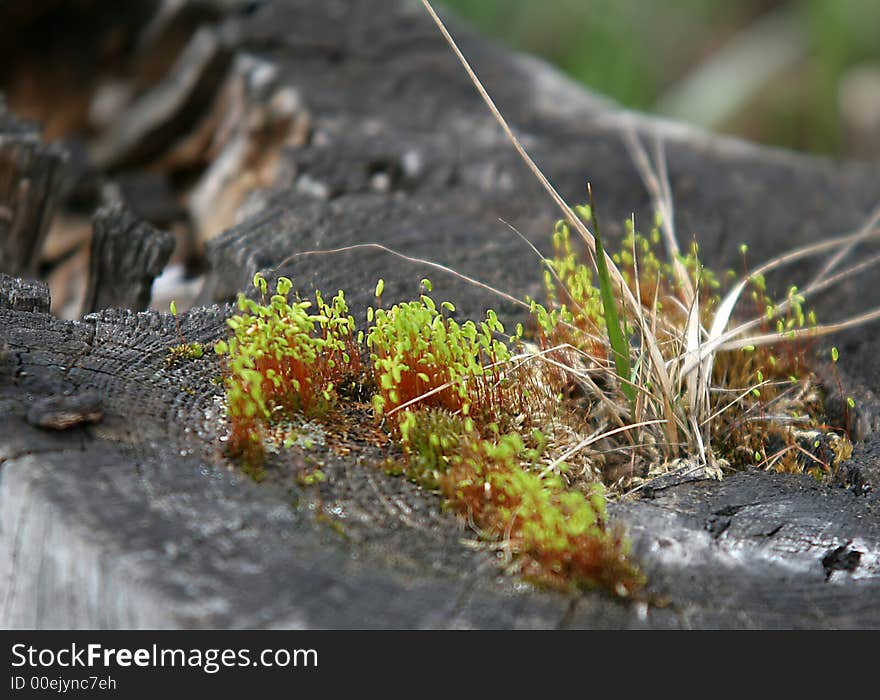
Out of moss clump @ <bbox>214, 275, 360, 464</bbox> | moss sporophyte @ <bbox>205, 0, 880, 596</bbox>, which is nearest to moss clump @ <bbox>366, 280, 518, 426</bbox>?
moss sporophyte @ <bbox>205, 0, 880, 596</bbox>

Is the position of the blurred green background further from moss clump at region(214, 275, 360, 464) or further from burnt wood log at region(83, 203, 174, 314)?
moss clump at region(214, 275, 360, 464)

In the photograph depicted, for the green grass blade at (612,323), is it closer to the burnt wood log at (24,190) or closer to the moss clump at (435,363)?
the moss clump at (435,363)

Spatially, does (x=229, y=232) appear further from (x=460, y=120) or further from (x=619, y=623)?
(x=619, y=623)

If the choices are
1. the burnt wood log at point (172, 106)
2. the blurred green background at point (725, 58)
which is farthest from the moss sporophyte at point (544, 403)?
the blurred green background at point (725, 58)

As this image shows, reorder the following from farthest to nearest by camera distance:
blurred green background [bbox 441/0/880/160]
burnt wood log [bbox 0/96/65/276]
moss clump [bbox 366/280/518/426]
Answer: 1. blurred green background [bbox 441/0/880/160]
2. burnt wood log [bbox 0/96/65/276]
3. moss clump [bbox 366/280/518/426]

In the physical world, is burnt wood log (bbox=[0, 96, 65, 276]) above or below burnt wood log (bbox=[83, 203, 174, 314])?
above

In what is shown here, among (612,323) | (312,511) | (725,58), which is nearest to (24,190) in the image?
(312,511)

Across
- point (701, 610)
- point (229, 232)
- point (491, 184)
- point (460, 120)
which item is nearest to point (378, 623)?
point (701, 610)
